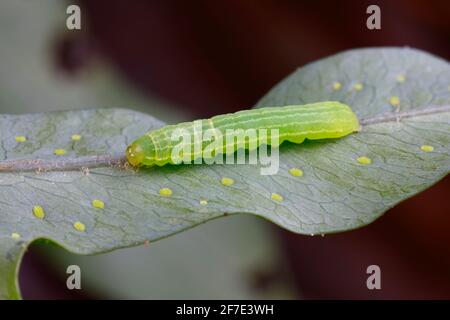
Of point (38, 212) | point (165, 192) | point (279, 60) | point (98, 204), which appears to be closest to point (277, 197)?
point (165, 192)

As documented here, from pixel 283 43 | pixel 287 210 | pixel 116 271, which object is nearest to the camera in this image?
pixel 287 210

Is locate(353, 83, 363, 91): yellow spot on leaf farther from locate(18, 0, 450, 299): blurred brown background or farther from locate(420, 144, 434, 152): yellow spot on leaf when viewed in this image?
locate(18, 0, 450, 299): blurred brown background

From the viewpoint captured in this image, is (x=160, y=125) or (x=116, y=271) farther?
(x=116, y=271)

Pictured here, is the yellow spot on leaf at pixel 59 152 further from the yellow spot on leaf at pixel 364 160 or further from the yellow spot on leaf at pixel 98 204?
the yellow spot on leaf at pixel 364 160

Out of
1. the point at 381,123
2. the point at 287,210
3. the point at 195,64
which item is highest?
the point at 195,64

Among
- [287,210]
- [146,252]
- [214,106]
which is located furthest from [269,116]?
[214,106]

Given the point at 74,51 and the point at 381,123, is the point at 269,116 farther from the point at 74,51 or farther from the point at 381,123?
the point at 74,51

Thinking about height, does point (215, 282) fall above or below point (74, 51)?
below
